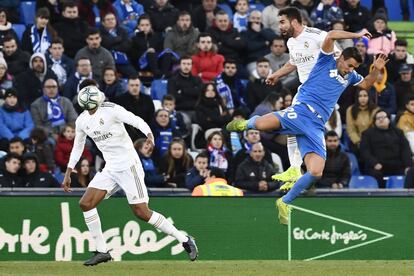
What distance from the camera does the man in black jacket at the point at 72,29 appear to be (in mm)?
25672

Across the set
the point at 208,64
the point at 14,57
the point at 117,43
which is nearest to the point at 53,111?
the point at 14,57

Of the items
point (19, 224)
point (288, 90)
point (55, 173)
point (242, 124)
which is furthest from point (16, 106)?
point (242, 124)

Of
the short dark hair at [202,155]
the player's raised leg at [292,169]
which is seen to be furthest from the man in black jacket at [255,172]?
the player's raised leg at [292,169]

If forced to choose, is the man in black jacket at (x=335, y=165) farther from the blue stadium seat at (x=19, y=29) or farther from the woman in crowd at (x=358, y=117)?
the blue stadium seat at (x=19, y=29)

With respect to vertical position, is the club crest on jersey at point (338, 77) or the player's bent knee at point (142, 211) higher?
the club crest on jersey at point (338, 77)

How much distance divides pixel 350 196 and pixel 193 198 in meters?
2.45

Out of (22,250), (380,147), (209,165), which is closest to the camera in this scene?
(22,250)

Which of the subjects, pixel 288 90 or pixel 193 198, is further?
pixel 288 90

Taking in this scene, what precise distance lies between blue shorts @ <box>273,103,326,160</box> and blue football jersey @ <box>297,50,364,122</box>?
125 millimetres

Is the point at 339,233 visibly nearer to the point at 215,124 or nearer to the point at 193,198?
the point at 193,198

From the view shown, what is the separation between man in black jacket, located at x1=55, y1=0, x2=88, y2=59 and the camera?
25.7 meters

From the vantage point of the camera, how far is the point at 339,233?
69.1 ft

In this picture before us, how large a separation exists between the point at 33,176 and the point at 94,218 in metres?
3.57

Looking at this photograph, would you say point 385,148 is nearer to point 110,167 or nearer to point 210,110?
point 210,110
